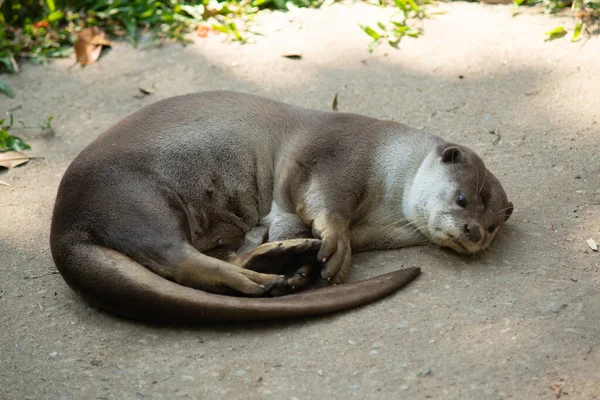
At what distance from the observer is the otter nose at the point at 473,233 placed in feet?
10.8

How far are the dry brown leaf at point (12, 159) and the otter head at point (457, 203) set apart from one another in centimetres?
210

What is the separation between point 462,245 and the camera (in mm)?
3332

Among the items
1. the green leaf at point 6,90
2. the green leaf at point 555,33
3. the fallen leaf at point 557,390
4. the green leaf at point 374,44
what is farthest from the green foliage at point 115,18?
the fallen leaf at point 557,390

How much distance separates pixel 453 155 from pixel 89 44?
2.81 meters

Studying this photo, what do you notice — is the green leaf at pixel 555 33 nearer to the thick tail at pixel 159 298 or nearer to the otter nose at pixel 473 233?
the otter nose at pixel 473 233

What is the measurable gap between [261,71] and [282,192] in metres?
1.60

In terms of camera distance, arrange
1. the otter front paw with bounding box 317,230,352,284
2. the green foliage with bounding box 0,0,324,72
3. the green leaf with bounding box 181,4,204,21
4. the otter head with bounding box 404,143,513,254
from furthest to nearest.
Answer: the green leaf with bounding box 181,4,204,21 → the green foliage with bounding box 0,0,324,72 → the otter head with bounding box 404,143,513,254 → the otter front paw with bounding box 317,230,352,284

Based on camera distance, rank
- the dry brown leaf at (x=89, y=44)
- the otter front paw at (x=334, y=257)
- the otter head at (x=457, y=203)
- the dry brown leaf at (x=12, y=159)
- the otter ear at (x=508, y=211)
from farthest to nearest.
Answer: the dry brown leaf at (x=89, y=44) < the dry brown leaf at (x=12, y=159) < the otter ear at (x=508, y=211) < the otter head at (x=457, y=203) < the otter front paw at (x=334, y=257)

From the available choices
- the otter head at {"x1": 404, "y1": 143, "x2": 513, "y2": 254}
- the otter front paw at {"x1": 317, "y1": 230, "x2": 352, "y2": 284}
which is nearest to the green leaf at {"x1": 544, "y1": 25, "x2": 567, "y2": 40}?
the otter head at {"x1": 404, "y1": 143, "x2": 513, "y2": 254}

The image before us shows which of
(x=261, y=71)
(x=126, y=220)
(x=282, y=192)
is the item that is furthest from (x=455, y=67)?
(x=126, y=220)

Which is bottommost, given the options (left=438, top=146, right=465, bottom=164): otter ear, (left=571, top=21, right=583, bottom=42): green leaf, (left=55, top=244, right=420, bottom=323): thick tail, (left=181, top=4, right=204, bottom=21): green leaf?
(left=55, top=244, right=420, bottom=323): thick tail

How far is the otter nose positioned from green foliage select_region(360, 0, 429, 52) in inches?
80.1

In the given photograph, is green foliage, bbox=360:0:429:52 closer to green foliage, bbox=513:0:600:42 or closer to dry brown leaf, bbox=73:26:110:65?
green foliage, bbox=513:0:600:42

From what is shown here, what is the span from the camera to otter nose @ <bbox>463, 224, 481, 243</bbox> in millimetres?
3283
